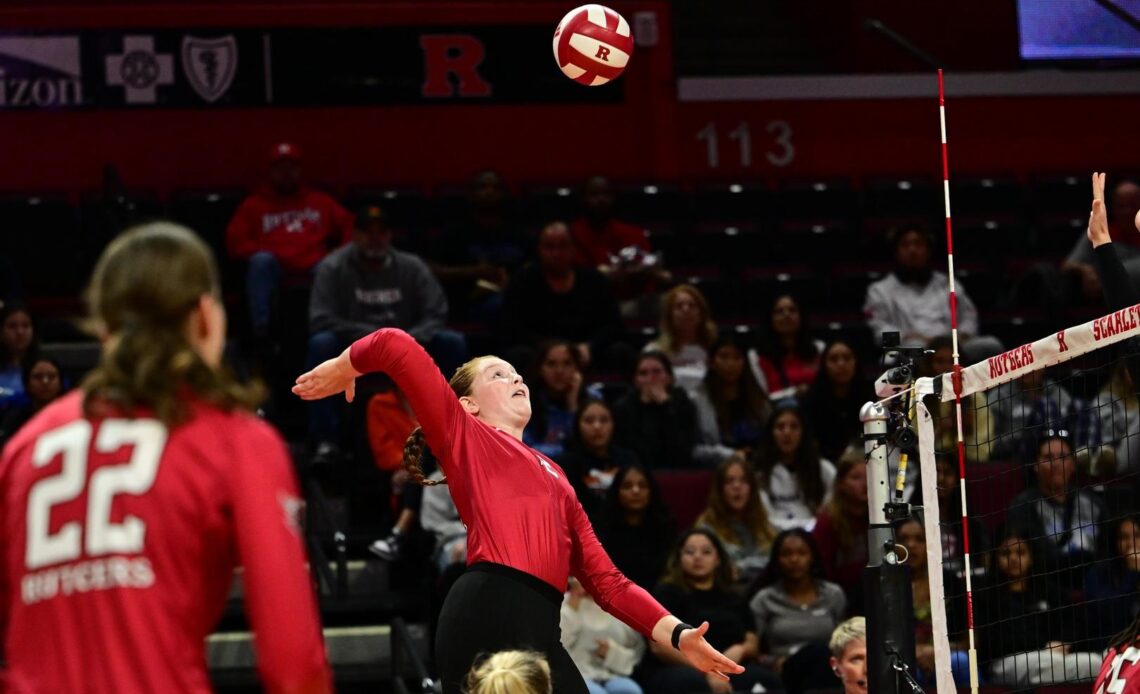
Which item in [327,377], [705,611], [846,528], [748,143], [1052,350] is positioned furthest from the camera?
[748,143]

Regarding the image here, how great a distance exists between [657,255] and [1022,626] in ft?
16.1

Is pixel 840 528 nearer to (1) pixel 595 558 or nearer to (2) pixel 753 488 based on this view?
(2) pixel 753 488

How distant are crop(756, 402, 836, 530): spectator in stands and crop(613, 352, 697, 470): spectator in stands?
599mm

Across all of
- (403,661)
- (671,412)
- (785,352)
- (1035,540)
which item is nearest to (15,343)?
(403,661)

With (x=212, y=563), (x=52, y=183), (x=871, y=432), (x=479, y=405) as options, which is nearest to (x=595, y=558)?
(x=479, y=405)

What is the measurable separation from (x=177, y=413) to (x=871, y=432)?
350 centimetres

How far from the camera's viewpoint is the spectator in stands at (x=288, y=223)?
12.1 m

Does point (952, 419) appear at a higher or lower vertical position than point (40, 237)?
lower

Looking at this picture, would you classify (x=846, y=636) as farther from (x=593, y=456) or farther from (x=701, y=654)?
(x=593, y=456)

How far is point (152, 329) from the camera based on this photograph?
2.95m

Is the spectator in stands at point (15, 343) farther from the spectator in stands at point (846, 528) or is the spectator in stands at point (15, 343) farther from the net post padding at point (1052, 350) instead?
the net post padding at point (1052, 350)

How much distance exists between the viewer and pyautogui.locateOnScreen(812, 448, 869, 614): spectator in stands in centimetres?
947

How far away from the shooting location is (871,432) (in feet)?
19.5

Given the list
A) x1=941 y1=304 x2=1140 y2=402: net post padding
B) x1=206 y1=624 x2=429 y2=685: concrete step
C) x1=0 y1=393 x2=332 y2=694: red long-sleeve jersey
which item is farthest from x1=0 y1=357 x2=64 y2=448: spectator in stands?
x1=0 y1=393 x2=332 y2=694: red long-sleeve jersey
